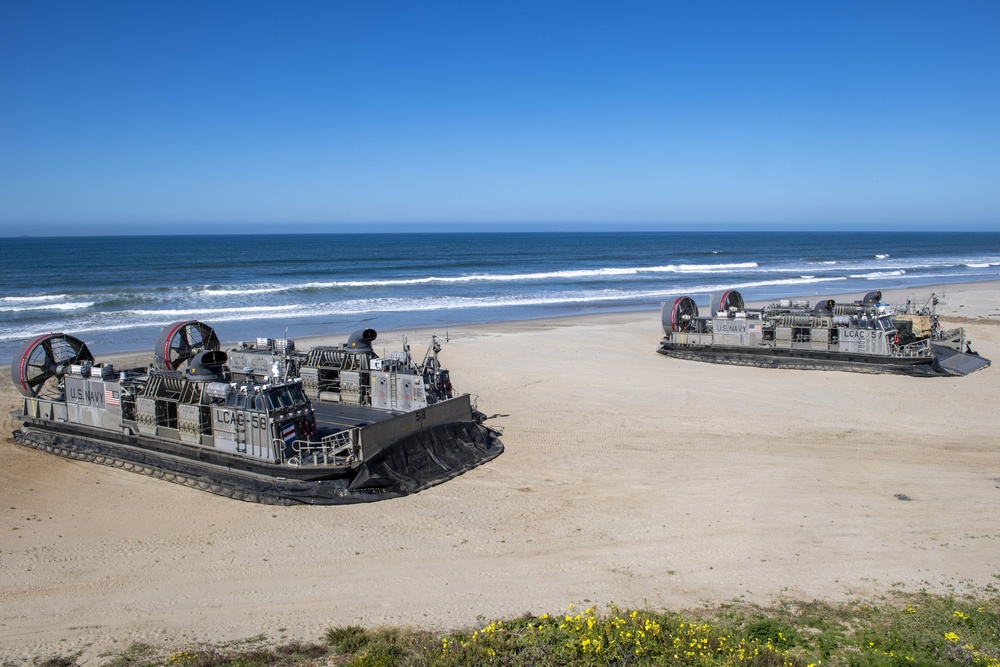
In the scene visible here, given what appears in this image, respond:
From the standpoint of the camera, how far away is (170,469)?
14602mm

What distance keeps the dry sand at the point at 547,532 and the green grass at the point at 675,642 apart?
0.54m

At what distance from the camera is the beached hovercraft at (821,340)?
78.0 feet

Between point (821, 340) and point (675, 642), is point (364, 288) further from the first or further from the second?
point (675, 642)

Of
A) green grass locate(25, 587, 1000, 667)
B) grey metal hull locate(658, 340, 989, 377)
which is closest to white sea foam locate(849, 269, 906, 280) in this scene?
grey metal hull locate(658, 340, 989, 377)

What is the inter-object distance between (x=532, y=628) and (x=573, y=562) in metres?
2.79

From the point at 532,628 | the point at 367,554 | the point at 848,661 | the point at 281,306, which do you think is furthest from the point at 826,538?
the point at 281,306

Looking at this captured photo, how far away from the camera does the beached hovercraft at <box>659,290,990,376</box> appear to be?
23.8 m

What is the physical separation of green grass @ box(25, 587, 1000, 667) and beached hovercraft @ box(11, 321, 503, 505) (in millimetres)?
4839

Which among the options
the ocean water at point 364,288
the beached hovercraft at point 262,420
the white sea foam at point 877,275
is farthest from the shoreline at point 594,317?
the white sea foam at point 877,275

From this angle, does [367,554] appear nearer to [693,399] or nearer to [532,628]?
Result: [532,628]

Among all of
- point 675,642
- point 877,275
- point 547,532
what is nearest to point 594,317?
point 547,532

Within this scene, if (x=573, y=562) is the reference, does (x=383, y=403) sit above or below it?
above

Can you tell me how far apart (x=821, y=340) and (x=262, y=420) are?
19330 millimetres

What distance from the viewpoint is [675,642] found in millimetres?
7562
